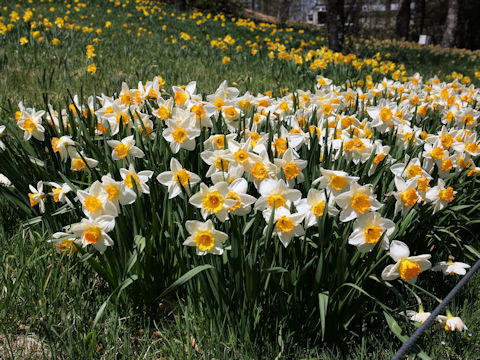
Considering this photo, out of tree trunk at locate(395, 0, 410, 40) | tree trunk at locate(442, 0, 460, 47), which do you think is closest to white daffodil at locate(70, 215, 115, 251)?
tree trunk at locate(442, 0, 460, 47)

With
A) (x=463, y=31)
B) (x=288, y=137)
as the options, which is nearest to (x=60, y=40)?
(x=288, y=137)

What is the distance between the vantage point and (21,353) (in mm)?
1479

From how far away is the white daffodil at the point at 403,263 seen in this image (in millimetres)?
1435

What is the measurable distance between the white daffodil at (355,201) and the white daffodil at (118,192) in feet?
2.45

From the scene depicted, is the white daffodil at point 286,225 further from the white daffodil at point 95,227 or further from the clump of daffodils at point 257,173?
the white daffodil at point 95,227

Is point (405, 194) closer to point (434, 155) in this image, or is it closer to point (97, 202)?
point (434, 155)

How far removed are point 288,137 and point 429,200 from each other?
0.67 meters

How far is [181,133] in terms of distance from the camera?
1.77 metres

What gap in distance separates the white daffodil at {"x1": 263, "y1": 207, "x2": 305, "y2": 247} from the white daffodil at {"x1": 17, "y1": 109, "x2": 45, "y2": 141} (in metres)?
1.27

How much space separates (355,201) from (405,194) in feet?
0.90

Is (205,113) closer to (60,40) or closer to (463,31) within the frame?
(60,40)

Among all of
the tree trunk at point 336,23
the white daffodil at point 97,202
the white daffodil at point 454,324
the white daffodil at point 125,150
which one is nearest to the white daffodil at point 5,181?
the white daffodil at point 125,150

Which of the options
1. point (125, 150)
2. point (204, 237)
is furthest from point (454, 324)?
point (125, 150)

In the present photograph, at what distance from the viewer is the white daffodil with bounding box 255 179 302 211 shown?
149 centimetres
